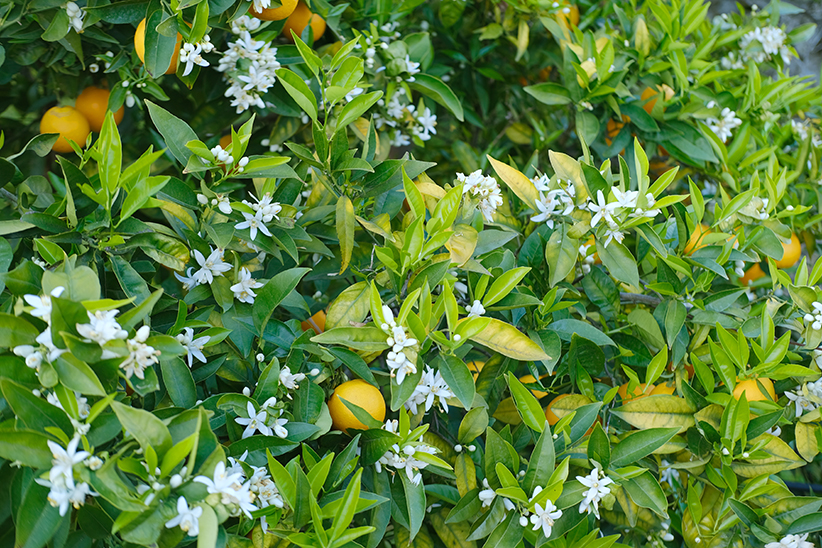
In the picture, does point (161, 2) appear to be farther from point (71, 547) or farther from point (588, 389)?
point (588, 389)

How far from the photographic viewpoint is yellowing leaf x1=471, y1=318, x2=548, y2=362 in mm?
827

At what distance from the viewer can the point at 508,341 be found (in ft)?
2.75

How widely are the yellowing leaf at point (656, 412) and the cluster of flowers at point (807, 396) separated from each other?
0.21 meters

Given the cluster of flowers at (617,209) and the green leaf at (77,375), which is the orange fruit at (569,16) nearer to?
the cluster of flowers at (617,209)

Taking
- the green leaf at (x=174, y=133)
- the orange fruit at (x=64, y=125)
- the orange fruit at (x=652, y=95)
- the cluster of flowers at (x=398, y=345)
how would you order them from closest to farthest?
the cluster of flowers at (x=398, y=345) < the green leaf at (x=174, y=133) < the orange fruit at (x=64, y=125) < the orange fruit at (x=652, y=95)

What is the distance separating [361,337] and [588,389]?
0.43 metres

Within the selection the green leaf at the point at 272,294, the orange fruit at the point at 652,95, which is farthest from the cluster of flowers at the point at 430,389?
the orange fruit at the point at 652,95

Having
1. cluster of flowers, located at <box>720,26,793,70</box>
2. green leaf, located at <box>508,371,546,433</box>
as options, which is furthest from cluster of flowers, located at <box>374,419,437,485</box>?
cluster of flowers, located at <box>720,26,793,70</box>

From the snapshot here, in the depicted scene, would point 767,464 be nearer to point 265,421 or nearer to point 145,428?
point 265,421

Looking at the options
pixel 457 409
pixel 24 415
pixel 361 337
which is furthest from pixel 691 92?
pixel 24 415

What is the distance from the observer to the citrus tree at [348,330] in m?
0.65

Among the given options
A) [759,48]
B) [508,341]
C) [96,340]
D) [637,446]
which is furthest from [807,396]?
[759,48]

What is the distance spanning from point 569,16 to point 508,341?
1192 millimetres

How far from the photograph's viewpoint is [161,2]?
0.95 meters
